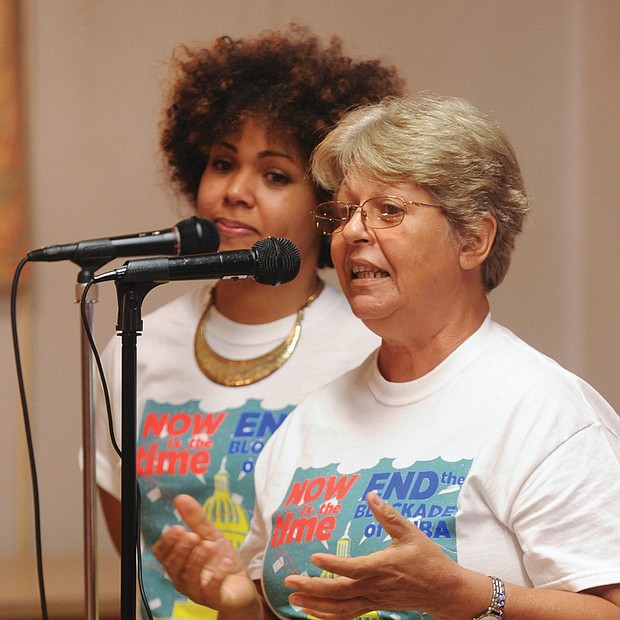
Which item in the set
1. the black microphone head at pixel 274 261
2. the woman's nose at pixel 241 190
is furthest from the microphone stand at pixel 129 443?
the woman's nose at pixel 241 190

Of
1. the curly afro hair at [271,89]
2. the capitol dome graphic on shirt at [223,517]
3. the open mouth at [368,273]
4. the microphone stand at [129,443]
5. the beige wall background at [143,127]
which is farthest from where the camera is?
the beige wall background at [143,127]

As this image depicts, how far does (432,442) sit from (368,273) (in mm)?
305

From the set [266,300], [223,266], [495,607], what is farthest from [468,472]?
[266,300]

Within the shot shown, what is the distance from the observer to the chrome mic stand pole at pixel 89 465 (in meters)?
1.75

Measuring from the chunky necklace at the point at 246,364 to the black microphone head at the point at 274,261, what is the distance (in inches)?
26.2

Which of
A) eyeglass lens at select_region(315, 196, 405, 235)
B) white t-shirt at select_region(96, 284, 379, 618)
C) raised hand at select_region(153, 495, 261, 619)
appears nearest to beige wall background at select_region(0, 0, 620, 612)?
white t-shirt at select_region(96, 284, 379, 618)

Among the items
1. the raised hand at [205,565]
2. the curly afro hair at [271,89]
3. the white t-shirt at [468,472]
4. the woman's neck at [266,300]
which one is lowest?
the raised hand at [205,565]

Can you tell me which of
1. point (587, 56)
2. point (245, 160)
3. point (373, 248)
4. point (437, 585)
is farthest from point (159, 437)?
point (587, 56)

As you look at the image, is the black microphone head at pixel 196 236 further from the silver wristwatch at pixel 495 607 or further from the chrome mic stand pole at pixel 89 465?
the silver wristwatch at pixel 495 607

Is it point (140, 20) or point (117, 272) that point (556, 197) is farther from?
point (117, 272)

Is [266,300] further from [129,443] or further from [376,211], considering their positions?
[129,443]

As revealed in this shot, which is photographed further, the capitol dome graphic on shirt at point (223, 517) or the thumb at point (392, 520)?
the capitol dome graphic on shirt at point (223, 517)

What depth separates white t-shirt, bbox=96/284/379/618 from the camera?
210cm

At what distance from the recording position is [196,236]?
1.89m
